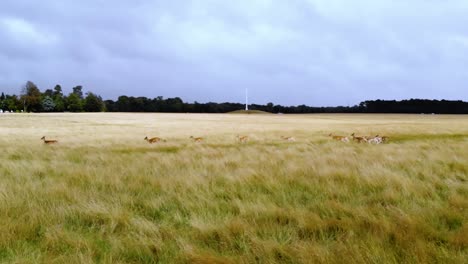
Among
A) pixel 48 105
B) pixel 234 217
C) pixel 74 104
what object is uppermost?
pixel 74 104

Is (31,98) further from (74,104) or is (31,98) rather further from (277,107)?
(277,107)

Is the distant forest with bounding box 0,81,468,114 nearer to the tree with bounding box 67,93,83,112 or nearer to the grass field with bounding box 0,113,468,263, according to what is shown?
the tree with bounding box 67,93,83,112

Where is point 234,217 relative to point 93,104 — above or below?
below

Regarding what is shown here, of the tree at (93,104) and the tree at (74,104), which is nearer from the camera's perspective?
the tree at (74,104)

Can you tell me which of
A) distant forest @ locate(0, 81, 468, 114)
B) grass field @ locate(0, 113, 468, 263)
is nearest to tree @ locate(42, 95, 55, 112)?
distant forest @ locate(0, 81, 468, 114)

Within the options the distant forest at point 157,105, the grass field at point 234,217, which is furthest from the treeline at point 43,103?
the grass field at point 234,217

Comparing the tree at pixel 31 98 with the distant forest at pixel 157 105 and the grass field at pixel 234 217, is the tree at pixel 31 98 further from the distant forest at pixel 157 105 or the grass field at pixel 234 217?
the grass field at pixel 234 217

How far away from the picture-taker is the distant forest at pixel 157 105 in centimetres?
10508

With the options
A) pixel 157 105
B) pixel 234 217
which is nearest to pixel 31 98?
pixel 157 105

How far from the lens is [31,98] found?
113 metres

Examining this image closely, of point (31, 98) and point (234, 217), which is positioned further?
point (31, 98)

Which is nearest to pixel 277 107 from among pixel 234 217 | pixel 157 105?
pixel 157 105

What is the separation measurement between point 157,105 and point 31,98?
43.0 meters

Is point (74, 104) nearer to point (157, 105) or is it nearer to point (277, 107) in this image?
point (157, 105)
